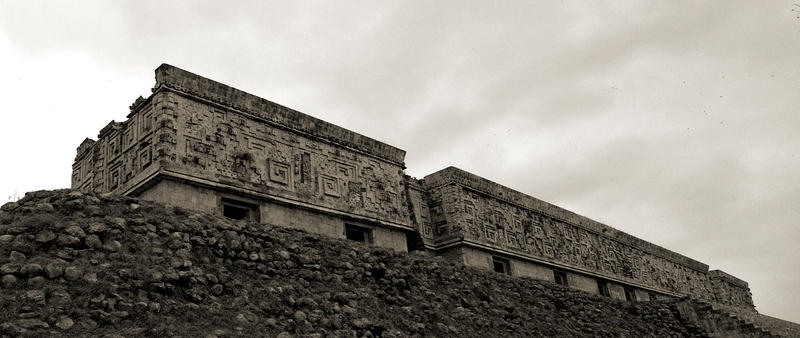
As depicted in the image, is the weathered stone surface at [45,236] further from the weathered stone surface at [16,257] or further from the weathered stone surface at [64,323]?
the weathered stone surface at [64,323]

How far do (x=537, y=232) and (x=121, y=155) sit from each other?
A: 1316 cm

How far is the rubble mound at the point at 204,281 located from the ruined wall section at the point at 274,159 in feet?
7.24

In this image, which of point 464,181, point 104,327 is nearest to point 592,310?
point 464,181

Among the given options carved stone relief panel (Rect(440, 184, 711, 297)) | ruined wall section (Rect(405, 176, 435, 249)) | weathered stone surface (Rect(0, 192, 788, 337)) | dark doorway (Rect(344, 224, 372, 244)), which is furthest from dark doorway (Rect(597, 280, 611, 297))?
dark doorway (Rect(344, 224, 372, 244))

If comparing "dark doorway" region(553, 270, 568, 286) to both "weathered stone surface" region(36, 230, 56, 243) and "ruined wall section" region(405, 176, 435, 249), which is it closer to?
"ruined wall section" region(405, 176, 435, 249)

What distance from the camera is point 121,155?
43.0 ft

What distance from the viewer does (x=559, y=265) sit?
21.2 meters

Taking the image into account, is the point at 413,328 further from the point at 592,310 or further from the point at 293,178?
the point at 592,310

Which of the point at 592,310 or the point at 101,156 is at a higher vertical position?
the point at 101,156

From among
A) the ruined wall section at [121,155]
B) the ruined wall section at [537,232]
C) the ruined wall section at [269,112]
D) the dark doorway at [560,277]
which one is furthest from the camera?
the dark doorway at [560,277]

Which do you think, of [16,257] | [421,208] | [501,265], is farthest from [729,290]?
[16,257]

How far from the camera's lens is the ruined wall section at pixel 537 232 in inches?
725

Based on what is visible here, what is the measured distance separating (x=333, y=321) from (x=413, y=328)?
1635mm

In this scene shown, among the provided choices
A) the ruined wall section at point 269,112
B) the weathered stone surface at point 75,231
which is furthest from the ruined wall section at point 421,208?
the weathered stone surface at point 75,231
